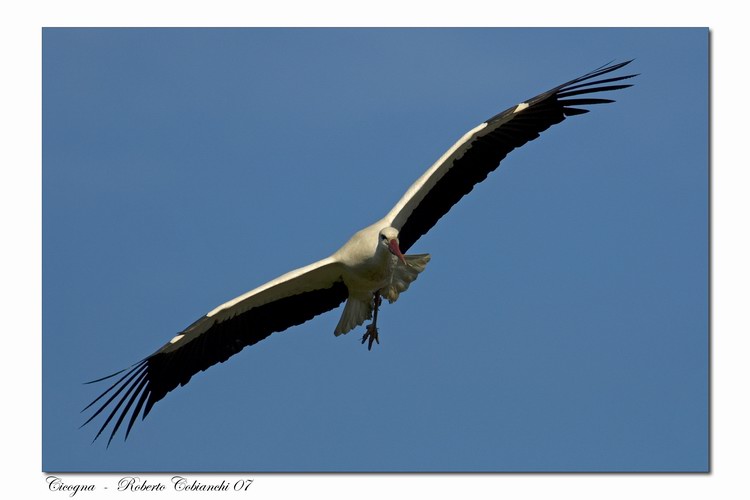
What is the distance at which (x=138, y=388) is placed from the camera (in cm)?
1063

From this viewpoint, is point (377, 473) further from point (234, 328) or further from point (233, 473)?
A: point (234, 328)

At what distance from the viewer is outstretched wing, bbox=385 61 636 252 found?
10453 millimetres

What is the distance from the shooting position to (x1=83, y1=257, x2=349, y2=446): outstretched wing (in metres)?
10.5

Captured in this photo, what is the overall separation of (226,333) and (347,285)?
95cm

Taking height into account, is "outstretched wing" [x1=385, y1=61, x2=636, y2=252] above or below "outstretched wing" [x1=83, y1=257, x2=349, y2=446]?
above

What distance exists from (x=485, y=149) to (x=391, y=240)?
45.4 inches

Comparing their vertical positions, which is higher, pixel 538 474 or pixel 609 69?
pixel 609 69

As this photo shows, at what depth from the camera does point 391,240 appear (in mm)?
9898

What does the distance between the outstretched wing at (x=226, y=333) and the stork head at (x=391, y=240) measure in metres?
0.58

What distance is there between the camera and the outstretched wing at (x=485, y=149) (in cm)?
1045

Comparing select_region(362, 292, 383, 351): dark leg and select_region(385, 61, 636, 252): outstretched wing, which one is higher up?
select_region(385, 61, 636, 252): outstretched wing

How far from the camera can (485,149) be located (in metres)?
10.5
